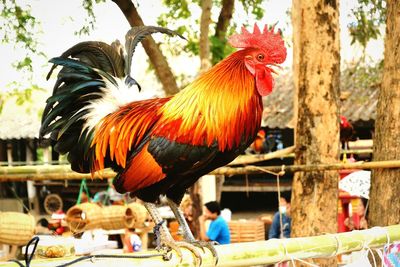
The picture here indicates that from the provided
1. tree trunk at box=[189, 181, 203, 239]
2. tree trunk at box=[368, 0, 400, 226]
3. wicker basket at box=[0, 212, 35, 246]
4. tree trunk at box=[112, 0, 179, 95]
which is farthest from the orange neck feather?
tree trunk at box=[189, 181, 203, 239]

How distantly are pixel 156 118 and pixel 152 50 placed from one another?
4.35 metres

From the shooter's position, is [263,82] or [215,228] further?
[215,228]

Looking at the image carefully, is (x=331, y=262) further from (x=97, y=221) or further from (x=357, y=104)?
(x=357, y=104)

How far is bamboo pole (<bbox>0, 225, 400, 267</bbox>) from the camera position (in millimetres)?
2001

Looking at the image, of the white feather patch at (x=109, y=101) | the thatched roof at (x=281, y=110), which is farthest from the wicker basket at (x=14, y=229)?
the thatched roof at (x=281, y=110)

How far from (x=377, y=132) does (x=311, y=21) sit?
1057 millimetres

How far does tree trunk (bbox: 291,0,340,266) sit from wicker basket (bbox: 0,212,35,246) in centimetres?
214

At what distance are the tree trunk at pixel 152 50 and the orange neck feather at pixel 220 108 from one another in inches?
153

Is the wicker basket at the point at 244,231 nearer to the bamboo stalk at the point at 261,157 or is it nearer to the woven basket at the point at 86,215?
the woven basket at the point at 86,215

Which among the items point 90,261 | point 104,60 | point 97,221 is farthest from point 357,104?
point 90,261

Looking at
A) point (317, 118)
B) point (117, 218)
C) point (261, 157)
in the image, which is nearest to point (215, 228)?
point (261, 157)

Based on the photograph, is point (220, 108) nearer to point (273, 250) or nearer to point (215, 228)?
point (273, 250)

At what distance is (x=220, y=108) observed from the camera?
2818mm

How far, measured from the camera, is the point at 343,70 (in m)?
17.5
